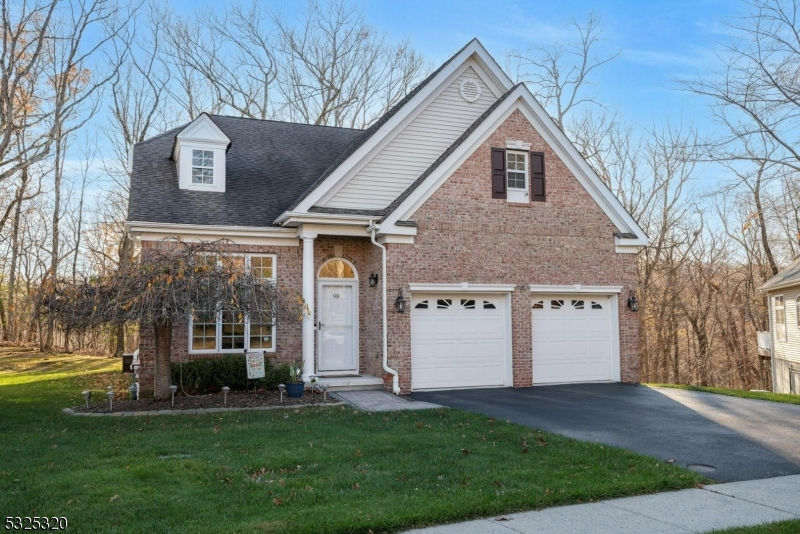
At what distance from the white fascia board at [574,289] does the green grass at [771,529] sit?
937cm

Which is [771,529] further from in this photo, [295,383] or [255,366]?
[255,366]

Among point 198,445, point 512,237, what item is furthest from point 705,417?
point 198,445

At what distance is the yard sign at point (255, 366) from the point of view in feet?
42.0

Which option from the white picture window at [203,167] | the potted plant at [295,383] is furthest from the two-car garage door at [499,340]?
the white picture window at [203,167]

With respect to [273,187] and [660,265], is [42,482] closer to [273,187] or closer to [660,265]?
[273,187]

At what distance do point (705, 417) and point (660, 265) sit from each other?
21927mm

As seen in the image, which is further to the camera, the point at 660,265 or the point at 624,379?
the point at 660,265

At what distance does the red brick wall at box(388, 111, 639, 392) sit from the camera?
1358cm

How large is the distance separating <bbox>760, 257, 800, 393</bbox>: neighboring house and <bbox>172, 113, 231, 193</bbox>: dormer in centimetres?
2167

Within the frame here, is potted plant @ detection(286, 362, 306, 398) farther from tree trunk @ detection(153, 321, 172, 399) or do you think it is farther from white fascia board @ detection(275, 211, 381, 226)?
white fascia board @ detection(275, 211, 381, 226)

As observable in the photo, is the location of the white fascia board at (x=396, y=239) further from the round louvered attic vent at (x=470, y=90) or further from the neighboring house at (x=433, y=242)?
the round louvered attic vent at (x=470, y=90)

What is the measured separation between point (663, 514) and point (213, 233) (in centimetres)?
1066

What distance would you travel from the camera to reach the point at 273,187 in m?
15.6

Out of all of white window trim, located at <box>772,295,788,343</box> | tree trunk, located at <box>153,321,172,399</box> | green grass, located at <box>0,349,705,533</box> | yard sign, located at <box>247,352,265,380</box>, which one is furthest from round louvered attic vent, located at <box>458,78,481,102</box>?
white window trim, located at <box>772,295,788,343</box>
